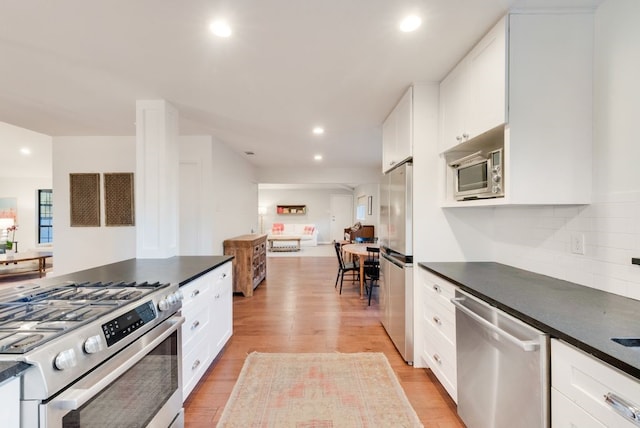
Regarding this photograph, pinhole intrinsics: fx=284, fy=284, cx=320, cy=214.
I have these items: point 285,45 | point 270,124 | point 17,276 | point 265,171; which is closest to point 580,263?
point 285,45

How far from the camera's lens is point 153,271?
6.97 ft

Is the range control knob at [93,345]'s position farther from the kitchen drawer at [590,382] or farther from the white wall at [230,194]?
the white wall at [230,194]

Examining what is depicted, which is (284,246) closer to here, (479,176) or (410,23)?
(479,176)

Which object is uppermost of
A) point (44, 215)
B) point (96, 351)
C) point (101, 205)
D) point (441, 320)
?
point (101, 205)

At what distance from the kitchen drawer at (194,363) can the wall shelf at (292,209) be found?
9850 millimetres

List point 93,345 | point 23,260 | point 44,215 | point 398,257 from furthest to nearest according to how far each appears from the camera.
→ point 44,215, point 23,260, point 398,257, point 93,345

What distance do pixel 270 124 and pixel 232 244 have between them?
6.70 feet

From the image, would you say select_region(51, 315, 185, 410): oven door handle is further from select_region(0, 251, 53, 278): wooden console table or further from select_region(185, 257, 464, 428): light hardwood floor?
select_region(0, 251, 53, 278): wooden console table

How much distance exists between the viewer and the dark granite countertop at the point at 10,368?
0.79 meters

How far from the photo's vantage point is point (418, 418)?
1777 mm

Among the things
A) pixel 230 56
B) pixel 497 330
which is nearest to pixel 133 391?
pixel 497 330

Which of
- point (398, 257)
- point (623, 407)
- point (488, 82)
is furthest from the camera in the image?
point (398, 257)

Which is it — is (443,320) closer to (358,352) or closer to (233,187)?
(358,352)

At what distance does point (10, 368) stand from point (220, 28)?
5.78 feet
